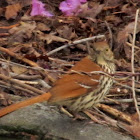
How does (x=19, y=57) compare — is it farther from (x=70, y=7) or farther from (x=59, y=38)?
(x=70, y=7)

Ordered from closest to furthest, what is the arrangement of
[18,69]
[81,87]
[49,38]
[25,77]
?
1. [81,87]
2. [25,77]
3. [18,69]
4. [49,38]

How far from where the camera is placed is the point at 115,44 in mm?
4559

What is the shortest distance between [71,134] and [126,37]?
5.39ft

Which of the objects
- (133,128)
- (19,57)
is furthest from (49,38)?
(133,128)

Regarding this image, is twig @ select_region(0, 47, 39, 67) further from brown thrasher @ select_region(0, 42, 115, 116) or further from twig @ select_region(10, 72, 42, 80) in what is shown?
brown thrasher @ select_region(0, 42, 115, 116)

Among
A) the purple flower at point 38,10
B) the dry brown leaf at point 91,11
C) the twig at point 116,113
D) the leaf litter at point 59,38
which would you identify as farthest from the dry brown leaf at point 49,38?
the twig at point 116,113

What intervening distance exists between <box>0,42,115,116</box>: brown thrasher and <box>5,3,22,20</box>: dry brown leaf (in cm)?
175

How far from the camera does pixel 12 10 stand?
502cm

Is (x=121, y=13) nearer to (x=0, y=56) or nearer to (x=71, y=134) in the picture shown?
(x=0, y=56)

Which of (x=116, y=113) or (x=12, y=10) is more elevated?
(x=12, y=10)

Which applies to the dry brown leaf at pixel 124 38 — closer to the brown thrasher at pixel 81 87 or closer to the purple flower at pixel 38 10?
the purple flower at pixel 38 10

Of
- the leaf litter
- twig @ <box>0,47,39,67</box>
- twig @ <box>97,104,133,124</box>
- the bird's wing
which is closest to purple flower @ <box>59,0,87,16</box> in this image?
the leaf litter

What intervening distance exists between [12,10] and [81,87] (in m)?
2.01

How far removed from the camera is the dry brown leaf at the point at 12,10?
497cm
